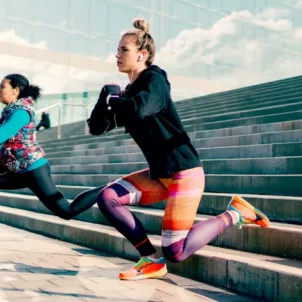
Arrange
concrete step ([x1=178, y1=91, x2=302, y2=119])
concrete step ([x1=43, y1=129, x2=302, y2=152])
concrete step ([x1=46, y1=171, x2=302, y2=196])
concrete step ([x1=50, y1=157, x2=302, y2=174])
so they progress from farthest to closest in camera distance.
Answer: concrete step ([x1=178, y1=91, x2=302, y2=119]) < concrete step ([x1=43, y1=129, x2=302, y2=152]) < concrete step ([x1=50, y1=157, x2=302, y2=174]) < concrete step ([x1=46, y1=171, x2=302, y2=196])

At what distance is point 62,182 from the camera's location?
27.8 feet

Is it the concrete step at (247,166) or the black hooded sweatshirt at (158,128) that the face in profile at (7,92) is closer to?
the black hooded sweatshirt at (158,128)

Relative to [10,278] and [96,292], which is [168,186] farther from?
[10,278]

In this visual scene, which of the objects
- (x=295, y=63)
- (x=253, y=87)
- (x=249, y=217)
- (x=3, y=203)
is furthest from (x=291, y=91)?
(x=295, y=63)

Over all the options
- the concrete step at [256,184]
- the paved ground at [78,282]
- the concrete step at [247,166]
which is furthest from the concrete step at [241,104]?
the paved ground at [78,282]

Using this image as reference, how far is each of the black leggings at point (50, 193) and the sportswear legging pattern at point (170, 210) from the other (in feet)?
2.25

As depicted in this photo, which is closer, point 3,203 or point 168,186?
point 168,186

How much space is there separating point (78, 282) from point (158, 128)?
128 cm

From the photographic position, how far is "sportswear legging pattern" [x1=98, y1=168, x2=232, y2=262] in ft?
10.7

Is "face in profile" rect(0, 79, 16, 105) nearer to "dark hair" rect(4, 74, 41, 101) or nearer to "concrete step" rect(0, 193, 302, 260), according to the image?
→ "dark hair" rect(4, 74, 41, 101)

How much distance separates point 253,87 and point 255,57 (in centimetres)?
1983

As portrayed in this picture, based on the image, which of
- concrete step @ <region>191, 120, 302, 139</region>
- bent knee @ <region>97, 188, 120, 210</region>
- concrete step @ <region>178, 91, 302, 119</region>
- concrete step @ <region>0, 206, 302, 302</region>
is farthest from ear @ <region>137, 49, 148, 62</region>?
concrete step @ <region>178, 91, 302, 119</region>

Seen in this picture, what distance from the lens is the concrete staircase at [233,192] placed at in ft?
10.8

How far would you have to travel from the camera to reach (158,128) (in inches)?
125
